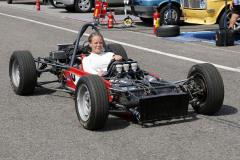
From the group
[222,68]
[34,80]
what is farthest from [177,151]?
[222,68]

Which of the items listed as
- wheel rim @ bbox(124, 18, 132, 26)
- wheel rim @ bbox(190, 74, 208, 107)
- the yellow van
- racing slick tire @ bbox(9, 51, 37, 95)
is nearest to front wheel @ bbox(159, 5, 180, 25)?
wheel rim @ bbox(124, 18, 132, 26)

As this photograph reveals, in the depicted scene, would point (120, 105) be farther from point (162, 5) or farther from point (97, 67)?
point (162, 5)

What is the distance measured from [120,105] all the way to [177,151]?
3.78 feet

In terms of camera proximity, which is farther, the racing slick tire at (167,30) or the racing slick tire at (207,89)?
the racing slick tire at (167,30)

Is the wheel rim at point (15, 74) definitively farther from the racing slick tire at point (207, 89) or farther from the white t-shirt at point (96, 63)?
the racing slick tire at point (207, 89)

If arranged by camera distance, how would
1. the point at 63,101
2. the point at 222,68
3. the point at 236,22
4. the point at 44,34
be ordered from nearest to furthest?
the point at 63,101 → the point at 222,68 → the point at 236,22 → the point at 44,34

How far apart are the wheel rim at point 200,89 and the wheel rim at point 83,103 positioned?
1513 millimetres

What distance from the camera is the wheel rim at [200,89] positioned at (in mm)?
6729

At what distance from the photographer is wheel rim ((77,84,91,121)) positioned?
21.3 feet

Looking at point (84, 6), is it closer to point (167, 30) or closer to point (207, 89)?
point (167, 30)

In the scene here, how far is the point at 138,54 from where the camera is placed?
42.4 feet

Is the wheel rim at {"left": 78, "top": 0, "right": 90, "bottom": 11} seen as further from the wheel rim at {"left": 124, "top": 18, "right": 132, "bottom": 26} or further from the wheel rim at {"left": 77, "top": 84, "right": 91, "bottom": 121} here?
the wheel rim at {"left": 77, "top": 84, "right": 91, "bottom": 121}

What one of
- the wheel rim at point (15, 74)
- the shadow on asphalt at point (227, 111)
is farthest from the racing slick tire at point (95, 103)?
the wheel rim at point (15, 74)

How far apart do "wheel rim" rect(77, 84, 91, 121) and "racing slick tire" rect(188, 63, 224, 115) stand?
151cm
